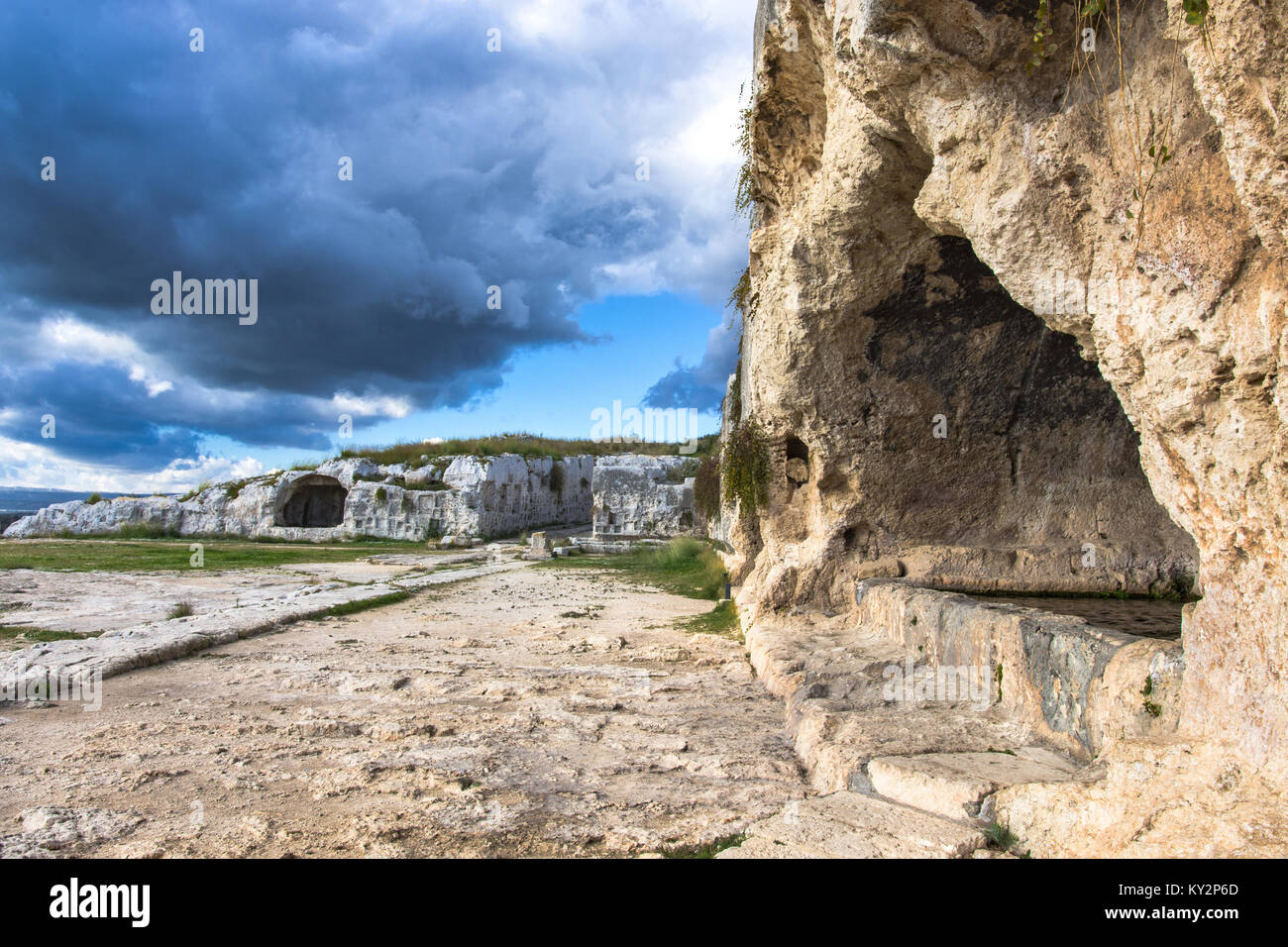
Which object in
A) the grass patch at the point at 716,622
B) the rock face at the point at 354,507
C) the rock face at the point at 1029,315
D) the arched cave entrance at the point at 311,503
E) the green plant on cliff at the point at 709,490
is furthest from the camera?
the arched cave entrance at the point at 311,503

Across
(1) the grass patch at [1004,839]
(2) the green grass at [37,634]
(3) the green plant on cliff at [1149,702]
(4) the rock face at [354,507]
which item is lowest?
(1) the grass patch at [1004,839]

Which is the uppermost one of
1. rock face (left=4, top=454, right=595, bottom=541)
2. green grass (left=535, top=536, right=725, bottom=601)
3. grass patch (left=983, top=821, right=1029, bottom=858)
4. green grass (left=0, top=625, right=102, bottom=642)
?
rock face (left=4, top=454, right=595, bottom=541)


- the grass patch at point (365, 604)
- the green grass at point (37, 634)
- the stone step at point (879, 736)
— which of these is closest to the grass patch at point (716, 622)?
the stone step at point (879, 736)

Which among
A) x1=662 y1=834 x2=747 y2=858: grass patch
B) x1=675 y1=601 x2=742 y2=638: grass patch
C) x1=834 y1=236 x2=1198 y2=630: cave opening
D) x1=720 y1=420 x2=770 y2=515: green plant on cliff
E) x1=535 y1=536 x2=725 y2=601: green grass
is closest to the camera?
x1=662 y1=834 x2=747 y2=858: grass patch

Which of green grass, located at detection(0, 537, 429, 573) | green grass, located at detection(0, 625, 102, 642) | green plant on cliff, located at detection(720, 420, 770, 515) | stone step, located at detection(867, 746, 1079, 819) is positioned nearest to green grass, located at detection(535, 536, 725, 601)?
green plant on cliff, located at detection(720, 420, 770, 515)

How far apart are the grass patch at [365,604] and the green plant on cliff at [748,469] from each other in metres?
4.32

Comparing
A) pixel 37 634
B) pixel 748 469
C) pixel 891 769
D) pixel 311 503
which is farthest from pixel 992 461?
pixel 311 503

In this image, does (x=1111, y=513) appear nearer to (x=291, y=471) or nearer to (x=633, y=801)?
(x=633, y=801)

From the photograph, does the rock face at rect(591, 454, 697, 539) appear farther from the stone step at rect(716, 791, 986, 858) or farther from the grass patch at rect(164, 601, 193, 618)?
the stone step at rect(716, 791, 986, 858)

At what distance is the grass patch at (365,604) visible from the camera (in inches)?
311

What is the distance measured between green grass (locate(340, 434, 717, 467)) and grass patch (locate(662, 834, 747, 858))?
19802mm

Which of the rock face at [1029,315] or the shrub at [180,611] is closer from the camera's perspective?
the rock face at [1029,315]

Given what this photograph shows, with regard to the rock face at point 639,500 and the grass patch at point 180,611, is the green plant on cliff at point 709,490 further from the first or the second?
the grass patch at point 180,611

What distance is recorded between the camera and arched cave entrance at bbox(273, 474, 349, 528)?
2228 cm
